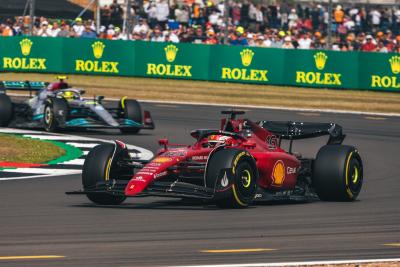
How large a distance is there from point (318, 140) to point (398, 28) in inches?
590

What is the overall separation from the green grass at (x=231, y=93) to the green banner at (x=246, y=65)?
10.1 inches

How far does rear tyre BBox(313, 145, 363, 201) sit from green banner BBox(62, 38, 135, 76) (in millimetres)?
24917

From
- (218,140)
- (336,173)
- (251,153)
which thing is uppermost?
(218,140)

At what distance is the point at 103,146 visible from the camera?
1496cm

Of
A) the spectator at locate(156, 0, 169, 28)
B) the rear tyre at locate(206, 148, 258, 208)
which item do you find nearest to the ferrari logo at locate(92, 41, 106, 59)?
the spectator at locate(156, 0, 169, 28)

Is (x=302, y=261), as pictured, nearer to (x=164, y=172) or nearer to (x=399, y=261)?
(x=399, y=261)

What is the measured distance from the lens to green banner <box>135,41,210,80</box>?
39344mm

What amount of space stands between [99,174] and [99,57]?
26.2 metres

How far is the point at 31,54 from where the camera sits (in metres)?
41.0

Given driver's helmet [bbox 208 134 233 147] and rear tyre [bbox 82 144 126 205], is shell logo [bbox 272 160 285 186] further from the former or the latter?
rear tyre [bbox 82 144 126 205]

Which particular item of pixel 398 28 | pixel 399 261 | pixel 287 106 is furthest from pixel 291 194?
pixel 398 28

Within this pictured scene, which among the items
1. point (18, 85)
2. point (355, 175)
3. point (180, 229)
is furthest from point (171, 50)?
point (180, 229)

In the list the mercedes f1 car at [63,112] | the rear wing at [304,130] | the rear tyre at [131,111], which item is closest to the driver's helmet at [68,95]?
the mercedes f1 car at [63,112]

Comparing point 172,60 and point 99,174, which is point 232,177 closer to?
point 99,174
